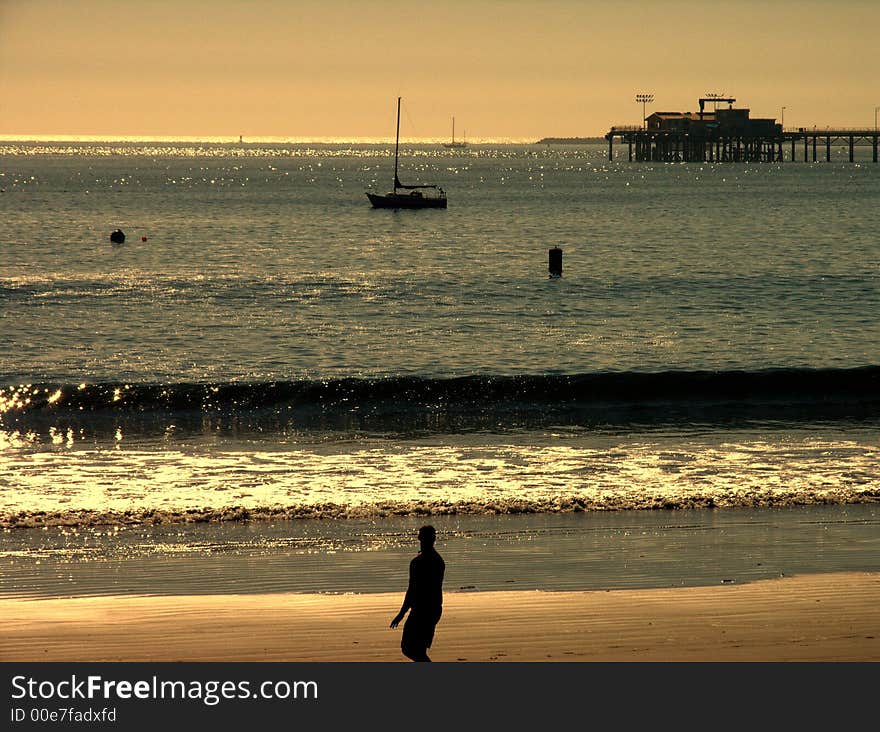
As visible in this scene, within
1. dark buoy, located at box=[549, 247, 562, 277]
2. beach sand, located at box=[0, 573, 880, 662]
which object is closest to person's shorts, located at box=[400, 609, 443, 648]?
beach sand, located at box=[0, 573, 880, 662]

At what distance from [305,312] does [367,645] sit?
125 ft

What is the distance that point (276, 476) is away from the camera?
70.0ft

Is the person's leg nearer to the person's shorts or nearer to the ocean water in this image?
the person's shorts

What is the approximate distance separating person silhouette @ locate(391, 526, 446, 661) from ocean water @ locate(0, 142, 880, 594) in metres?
3.69

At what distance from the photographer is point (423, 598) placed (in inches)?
417

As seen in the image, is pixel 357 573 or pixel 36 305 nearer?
pixel 357 573

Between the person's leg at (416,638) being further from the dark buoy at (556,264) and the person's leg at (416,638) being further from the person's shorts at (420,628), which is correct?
the dark buoy at (556,264)

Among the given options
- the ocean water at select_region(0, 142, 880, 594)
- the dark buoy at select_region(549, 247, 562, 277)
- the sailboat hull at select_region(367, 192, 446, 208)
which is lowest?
the ocean water at select_region(0, 142, 880, 594)

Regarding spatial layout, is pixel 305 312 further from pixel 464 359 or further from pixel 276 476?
pixel 276 476

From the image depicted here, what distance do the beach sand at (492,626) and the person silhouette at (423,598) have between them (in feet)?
2.87

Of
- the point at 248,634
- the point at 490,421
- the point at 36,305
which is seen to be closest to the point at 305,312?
the point at 36,305

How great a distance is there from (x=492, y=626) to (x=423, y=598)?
225 cm

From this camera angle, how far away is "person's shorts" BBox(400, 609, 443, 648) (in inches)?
419

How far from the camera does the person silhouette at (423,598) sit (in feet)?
34.7
